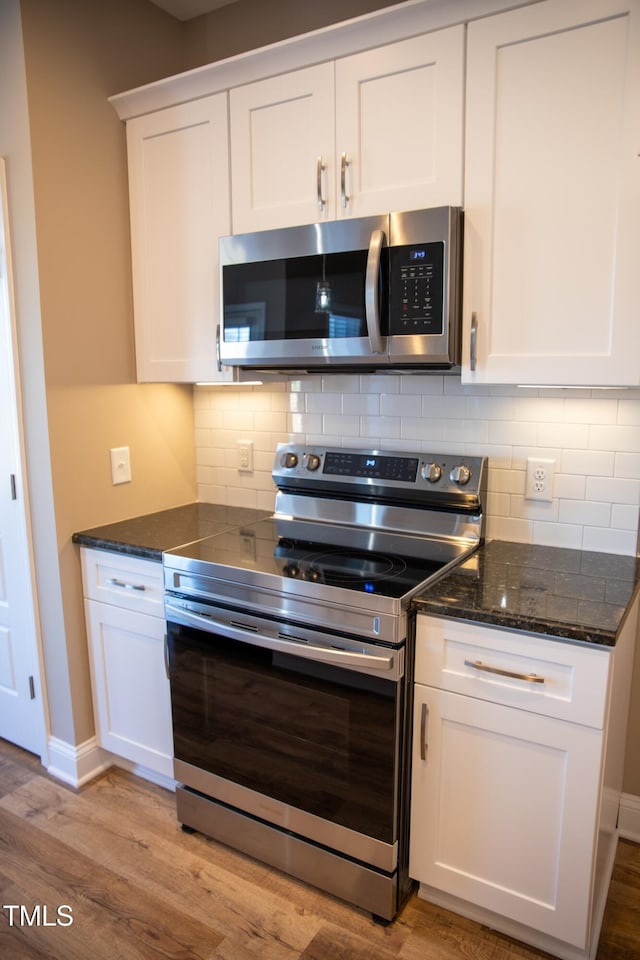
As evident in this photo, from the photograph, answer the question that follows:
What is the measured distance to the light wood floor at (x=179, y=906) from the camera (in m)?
1.64

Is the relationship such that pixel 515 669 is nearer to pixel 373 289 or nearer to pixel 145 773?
pixel 373 289

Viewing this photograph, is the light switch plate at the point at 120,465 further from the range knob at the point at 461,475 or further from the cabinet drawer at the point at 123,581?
the range knob at the point at 461,475

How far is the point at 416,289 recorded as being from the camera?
172 centimetres

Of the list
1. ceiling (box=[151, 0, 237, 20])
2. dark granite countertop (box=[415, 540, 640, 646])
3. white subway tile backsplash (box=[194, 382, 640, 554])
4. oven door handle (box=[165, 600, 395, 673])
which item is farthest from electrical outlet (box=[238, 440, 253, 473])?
ceiling (box=[151, 0, 237, 20])

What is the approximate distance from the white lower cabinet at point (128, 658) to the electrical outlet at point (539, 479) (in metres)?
1.18

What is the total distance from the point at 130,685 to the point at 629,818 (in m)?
1.65

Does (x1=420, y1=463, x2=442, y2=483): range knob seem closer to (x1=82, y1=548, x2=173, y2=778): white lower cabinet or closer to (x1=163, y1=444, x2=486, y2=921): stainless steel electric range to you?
(x1=163, y1=444, x2=486, y2=921): stainless steel electric range

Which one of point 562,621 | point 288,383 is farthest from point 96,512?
point 562,621

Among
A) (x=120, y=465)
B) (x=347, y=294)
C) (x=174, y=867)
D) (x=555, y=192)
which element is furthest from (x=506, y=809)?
(x=120, y=465)

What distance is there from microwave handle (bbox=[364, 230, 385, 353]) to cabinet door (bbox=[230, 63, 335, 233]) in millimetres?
230

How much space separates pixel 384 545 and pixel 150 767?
44.3 inches

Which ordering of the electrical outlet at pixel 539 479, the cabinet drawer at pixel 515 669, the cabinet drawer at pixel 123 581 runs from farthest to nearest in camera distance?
the cabinet drawer at pixel 123 581 < the electrical outlet at pixel 539 479 < the cabinet drawer at pixel 515 669

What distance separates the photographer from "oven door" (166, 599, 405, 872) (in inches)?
63.1

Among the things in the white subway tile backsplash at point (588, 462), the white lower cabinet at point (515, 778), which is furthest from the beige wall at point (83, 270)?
the white subway tile backsplash at point (588, 462)
